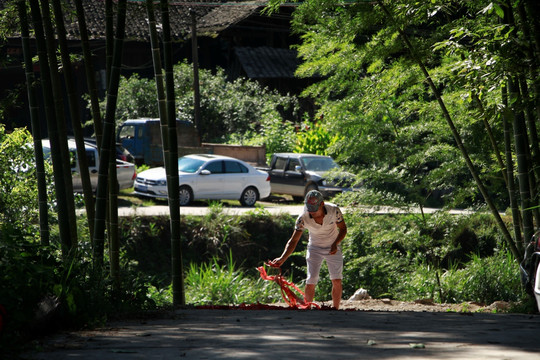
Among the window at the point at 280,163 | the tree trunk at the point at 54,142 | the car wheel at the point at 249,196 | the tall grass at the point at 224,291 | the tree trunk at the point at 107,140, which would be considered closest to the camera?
the tree trunk at the point at 107,140

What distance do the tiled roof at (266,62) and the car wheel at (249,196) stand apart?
1078cm

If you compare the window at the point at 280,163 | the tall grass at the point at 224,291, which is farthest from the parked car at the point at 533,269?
the window at the point at 280,163

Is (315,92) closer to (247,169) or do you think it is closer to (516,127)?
(516,127)

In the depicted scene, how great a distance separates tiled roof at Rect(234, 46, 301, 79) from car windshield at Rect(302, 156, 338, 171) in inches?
353

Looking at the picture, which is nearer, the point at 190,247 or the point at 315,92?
the point at 315,92

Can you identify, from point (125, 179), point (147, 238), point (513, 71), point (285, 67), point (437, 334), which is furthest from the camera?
point (285, 67)

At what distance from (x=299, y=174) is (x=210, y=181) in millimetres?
3180

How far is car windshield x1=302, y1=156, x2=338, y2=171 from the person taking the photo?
24.4m

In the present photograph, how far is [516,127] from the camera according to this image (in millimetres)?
7953

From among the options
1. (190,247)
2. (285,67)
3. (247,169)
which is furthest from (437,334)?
(285,67)

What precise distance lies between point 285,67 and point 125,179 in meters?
13.2

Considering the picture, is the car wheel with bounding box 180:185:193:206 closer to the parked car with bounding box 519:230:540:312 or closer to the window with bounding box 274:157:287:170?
the window with bounding box 274:157:287:170

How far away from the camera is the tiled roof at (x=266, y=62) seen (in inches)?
1304

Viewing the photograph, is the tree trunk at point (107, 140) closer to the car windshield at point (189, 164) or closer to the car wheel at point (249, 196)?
the car windshield at point (189, 164)
